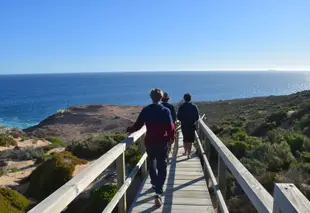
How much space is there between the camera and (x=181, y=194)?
5344 millimetres

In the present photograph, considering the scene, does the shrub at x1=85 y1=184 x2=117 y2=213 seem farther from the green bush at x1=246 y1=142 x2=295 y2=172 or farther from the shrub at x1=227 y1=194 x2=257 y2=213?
the green bush at x1=246 y1=142 x2=295 y2=172

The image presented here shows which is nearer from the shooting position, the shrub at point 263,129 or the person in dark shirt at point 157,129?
the person in dark shirt at point 157,129

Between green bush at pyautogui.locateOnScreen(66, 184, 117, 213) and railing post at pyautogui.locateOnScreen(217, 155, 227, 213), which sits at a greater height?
railing post at pyautogui.locateOnScreen(217, 155, 227, 213)

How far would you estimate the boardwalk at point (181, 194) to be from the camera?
4684mm

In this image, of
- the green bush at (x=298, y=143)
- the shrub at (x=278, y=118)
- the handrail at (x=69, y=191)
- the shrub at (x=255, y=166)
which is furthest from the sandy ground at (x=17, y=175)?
the shrub at (x=278, y=118)

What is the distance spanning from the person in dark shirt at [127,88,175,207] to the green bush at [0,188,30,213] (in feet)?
12.7

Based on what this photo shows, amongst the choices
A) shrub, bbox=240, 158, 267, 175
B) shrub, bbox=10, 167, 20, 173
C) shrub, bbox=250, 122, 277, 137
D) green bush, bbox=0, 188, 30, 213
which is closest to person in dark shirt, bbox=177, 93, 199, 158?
shrub, bbox=240, 158, 267, 175

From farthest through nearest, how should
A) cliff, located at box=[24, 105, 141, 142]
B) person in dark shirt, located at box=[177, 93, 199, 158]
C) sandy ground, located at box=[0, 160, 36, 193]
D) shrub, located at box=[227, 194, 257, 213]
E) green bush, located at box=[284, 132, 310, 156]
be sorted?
cliff, located at box=[24, 105, 141, 142] < sandy ground, located at box=[0, 160, 36, 193] < green bush, located at box=[284, 132, 310, 156] < person in dark shirt, located at box=[177, 93, 199, 158] < shrub, located at box=[227, 194, 257, 213]

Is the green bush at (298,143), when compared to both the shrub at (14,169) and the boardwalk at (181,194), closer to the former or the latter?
the boardwalk at (181,194)

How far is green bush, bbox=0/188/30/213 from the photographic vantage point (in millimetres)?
6871

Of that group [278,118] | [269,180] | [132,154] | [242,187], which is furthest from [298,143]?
[278,118]

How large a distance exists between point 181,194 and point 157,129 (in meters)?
1.31

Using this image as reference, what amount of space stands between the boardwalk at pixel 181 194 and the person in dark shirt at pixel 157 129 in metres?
0.22

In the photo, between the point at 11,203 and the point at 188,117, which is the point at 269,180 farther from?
the point at 11,203
